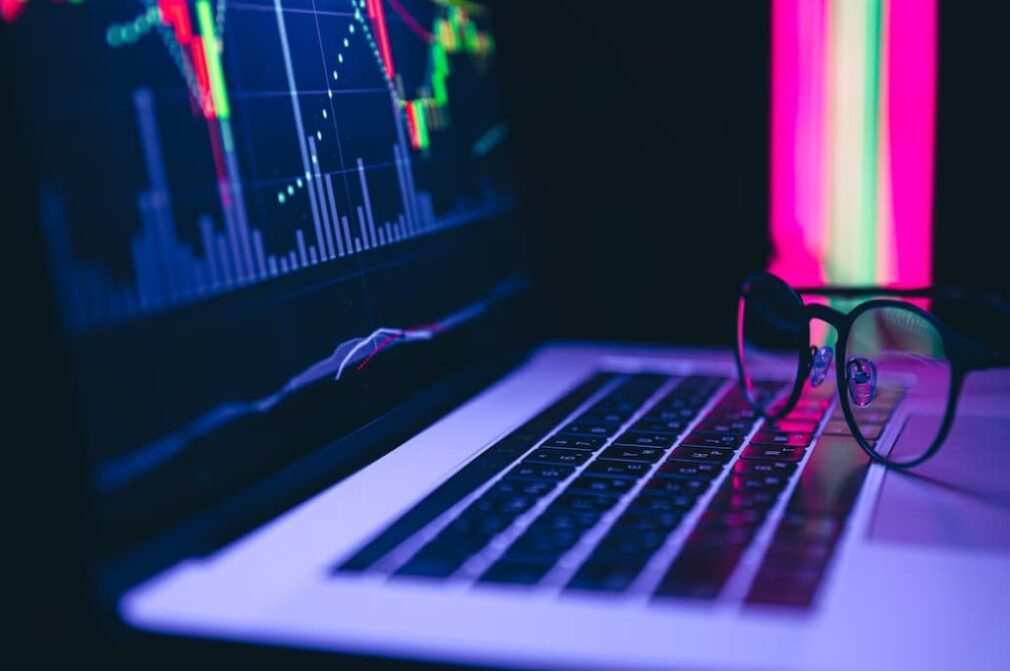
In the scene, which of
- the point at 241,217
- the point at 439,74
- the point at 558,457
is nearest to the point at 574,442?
the point at 558,457

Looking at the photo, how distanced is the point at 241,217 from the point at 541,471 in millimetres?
332

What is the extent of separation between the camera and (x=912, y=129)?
127 cm

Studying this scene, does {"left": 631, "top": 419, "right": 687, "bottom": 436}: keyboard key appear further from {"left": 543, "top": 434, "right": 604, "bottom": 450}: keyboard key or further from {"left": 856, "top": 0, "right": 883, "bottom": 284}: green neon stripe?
{"left": 856, "top": 0, "right": 883, "bottom": 284}: green neon stripe

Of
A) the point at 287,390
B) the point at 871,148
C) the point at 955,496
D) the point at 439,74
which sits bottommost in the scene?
the point at 955,496

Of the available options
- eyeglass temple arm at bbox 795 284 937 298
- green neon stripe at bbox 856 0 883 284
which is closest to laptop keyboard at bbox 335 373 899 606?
eyeglass temple arm at bbox 795 284 937 298

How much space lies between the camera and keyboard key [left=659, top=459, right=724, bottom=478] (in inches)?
34.2

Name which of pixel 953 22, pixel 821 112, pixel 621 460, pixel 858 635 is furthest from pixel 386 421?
pixel 953 22

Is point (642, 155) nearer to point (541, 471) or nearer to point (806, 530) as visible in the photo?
point (541, 471)

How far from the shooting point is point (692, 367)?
1.25 meters

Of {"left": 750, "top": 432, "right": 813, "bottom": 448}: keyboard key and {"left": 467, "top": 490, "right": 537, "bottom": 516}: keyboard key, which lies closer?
{"left": 467, "top": 490, "right": 537, "bottom": 516}: keyboard key

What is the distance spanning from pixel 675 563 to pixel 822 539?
0.11m

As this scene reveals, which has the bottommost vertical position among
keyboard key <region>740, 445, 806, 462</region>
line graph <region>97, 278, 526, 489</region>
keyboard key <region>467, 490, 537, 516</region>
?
keyboard key <region>740, 445, 806, 462</region>

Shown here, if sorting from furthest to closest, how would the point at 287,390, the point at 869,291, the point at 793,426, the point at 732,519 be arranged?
the point at 869,291 → the point at 793,426 → the point at 287,390 → the point at 732,519

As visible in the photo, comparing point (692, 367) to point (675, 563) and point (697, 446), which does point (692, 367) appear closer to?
point (697, 446)
